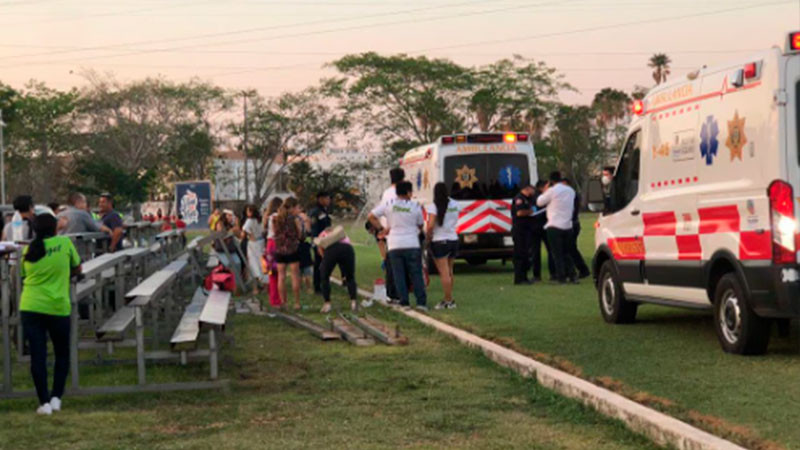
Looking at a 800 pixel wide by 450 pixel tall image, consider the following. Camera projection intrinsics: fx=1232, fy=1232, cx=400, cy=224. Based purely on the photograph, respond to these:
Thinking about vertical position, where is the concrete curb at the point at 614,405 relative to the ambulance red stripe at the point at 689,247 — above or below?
below

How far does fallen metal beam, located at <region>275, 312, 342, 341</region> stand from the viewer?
12.9 meters

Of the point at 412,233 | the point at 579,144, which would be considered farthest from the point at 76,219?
the point at 579,144

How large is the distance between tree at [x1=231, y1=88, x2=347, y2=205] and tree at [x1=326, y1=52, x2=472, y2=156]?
426 centimetres

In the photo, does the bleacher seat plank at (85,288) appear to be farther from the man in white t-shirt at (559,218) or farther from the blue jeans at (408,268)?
the man in white t-shirt at (559,218)

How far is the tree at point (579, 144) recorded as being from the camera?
3605 inches

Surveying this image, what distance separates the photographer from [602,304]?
1369cm

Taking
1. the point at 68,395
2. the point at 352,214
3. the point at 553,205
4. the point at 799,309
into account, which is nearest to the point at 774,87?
the point at 799,309

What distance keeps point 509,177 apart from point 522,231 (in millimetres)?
2959

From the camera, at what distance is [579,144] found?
3637 inches

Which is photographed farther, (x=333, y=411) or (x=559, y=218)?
(x=559, y=218)

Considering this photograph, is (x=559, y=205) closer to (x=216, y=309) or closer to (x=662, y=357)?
(x=662, y=357)

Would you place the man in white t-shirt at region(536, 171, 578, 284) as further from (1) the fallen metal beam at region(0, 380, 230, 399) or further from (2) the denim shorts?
(1) the fallen metal beam at region(0, 380, 230, 399)

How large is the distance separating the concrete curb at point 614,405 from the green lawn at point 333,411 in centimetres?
8

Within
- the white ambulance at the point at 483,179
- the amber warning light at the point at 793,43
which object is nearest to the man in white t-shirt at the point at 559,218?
the white ambulance at the point at 483,179
